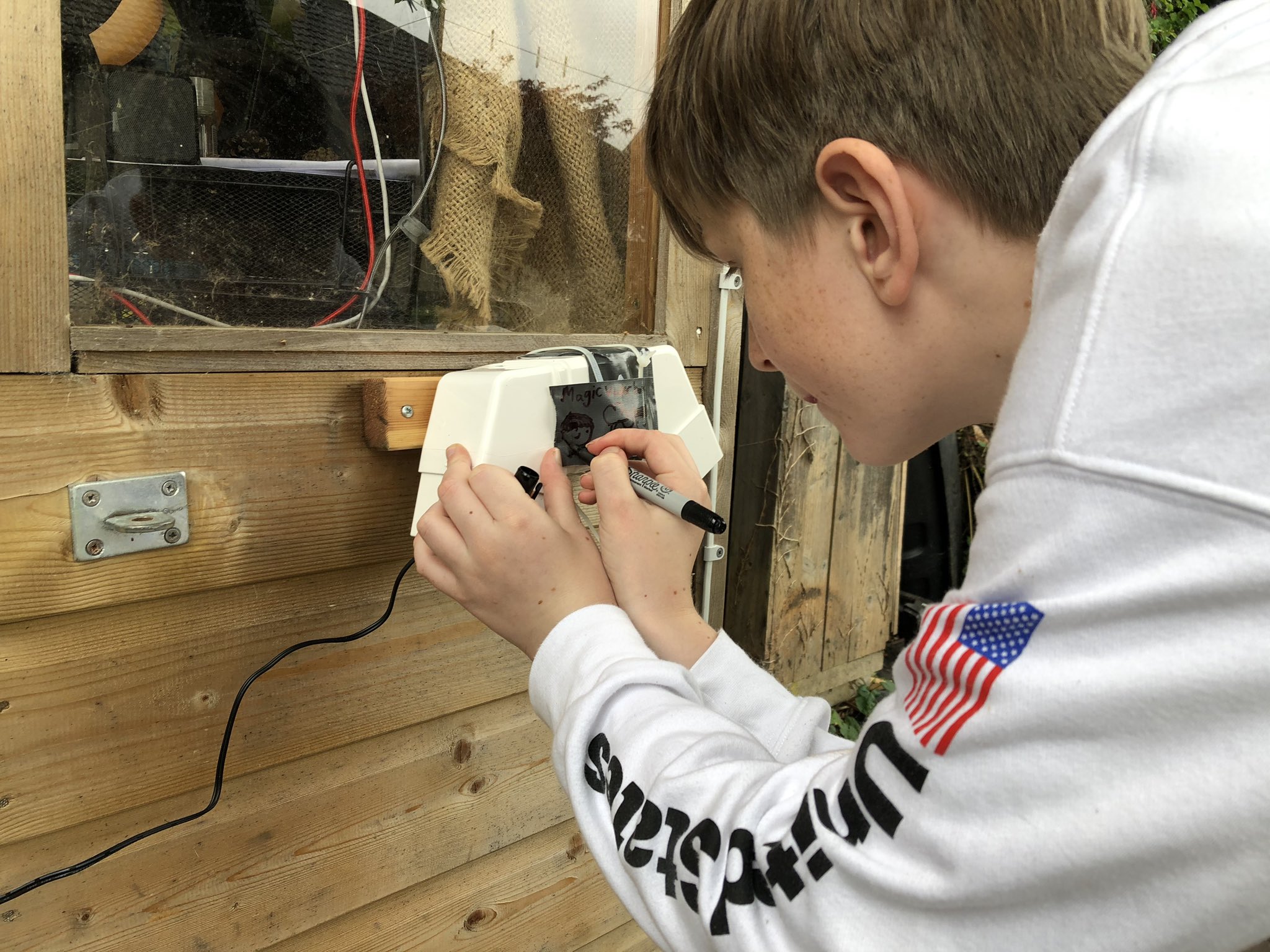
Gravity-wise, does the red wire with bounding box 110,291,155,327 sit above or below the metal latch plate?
above

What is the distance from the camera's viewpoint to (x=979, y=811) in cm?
41

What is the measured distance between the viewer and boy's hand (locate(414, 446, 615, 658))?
701 mm

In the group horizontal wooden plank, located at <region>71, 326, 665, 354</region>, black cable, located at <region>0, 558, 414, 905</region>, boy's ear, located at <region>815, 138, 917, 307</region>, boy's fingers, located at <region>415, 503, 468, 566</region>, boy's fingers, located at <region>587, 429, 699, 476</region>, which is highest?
boy's ear, located at <region>815, 138, 917, 307</region>

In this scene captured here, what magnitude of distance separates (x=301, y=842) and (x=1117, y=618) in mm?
826

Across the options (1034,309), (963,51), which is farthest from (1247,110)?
(963,51)

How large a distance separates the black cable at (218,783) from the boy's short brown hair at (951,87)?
567 mm

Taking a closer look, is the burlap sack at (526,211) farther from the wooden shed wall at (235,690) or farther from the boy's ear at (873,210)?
the boy's ear at (873,210)

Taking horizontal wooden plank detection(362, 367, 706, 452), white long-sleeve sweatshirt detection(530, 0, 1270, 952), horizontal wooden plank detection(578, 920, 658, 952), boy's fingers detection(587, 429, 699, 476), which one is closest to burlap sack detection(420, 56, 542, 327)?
horizontal wooden plank detection(362, 367, 706, 452)

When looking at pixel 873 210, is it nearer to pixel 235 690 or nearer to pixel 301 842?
pixel 235 690

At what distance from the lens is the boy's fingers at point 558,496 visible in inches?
29.6

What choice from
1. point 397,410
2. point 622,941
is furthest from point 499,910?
point 397,410

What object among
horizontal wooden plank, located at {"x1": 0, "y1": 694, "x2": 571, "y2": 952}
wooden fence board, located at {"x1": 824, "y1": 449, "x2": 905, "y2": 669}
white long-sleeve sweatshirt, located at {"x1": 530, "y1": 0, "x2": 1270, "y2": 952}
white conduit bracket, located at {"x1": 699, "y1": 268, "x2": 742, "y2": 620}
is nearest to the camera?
white long-sleeve sweatshirt, located at {"x1": 530, "y1": 0, "x2": 1270, "y2": 952}

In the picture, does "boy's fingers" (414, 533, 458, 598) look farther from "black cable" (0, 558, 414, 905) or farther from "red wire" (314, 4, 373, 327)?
"red wire" (314, 4, 373, 327)

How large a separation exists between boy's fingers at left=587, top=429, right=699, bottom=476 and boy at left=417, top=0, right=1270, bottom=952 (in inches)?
3.3
